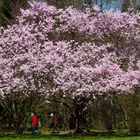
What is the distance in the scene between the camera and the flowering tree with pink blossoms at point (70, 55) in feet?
77.7

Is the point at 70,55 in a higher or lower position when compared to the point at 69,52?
lower

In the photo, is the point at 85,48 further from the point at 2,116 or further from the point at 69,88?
the point at 2,116

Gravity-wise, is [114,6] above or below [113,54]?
above

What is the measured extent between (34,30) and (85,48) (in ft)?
9.84

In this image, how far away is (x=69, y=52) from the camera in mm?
24672

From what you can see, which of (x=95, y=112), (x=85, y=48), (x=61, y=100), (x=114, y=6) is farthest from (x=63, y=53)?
(x=114, y=6)

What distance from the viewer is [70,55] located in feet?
80.3

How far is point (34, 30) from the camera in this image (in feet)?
85.4

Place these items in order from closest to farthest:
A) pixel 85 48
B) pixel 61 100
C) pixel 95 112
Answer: pixel 85 48
pixel 61 100
pixel 95 112

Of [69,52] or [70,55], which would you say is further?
[69,52]

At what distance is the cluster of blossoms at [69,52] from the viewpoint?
23.7 meters

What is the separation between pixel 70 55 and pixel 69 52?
9.8 inches

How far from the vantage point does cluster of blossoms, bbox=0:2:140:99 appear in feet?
77.6

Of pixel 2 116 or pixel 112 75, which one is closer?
pixel 112 75
